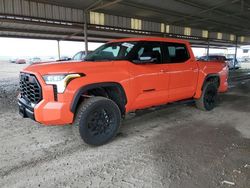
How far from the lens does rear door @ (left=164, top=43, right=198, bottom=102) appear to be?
5.02 meters

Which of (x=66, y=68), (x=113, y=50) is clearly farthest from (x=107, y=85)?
(x=113, y=50)

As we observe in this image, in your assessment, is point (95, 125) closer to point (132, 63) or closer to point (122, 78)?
point (122, 78)

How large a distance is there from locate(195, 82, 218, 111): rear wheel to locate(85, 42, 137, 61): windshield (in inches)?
112

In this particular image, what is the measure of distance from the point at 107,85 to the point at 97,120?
659mm

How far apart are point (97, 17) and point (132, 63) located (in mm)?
11828

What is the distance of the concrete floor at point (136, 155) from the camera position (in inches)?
113

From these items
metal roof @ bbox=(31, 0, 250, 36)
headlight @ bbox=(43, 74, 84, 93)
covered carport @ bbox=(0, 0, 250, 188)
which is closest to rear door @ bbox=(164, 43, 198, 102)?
covered carport @ bbox=(0, 0, 250, 188)

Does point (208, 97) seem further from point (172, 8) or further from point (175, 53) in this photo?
point (172, 8)

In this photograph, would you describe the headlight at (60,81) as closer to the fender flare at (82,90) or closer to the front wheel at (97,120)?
the fender flare at (82,90)

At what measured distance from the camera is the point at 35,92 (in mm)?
3688

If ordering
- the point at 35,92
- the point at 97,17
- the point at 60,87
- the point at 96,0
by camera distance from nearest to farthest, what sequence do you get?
the point at 60,87, the point at 35,92, the point at 96,0, the point at 97,17

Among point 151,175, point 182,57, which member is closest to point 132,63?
point 182,57

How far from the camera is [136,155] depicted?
11.8 ft

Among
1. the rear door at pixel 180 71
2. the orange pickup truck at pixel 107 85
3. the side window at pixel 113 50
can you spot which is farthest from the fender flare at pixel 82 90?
the rear door at pixel 180 71
